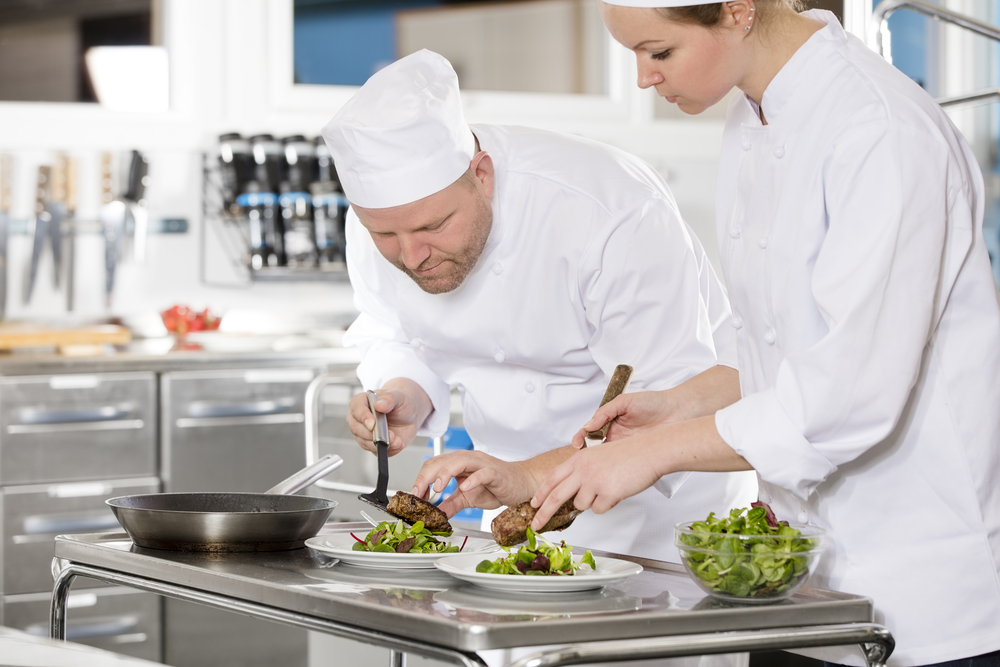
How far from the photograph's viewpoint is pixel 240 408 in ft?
11.6

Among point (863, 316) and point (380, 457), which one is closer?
point (863, 316)

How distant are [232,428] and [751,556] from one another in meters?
2.66

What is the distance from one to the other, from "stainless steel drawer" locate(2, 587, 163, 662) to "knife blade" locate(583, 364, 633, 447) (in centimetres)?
228

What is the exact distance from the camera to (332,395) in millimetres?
3088

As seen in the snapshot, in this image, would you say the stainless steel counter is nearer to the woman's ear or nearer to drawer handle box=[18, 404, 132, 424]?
drawer handle box=[18, 404, 132, 424]

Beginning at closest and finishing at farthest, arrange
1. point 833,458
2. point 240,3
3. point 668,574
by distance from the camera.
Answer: point 833,458 < point 668,574 < point 240,3

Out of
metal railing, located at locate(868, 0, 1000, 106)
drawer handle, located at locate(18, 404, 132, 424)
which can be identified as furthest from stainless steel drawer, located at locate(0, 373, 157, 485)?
metal railing, located at locate(868, 0, 1000, 106)

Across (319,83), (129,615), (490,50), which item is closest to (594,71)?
(490,50)

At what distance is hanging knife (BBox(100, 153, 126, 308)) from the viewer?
4.00 meters

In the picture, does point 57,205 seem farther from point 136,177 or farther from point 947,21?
point 947,21

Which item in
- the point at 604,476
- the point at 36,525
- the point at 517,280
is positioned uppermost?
the point at 517,280

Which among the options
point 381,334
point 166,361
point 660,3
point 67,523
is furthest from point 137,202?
point 660,3

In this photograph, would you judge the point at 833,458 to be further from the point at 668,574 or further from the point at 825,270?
the point at 668,574

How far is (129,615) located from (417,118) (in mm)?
2237
